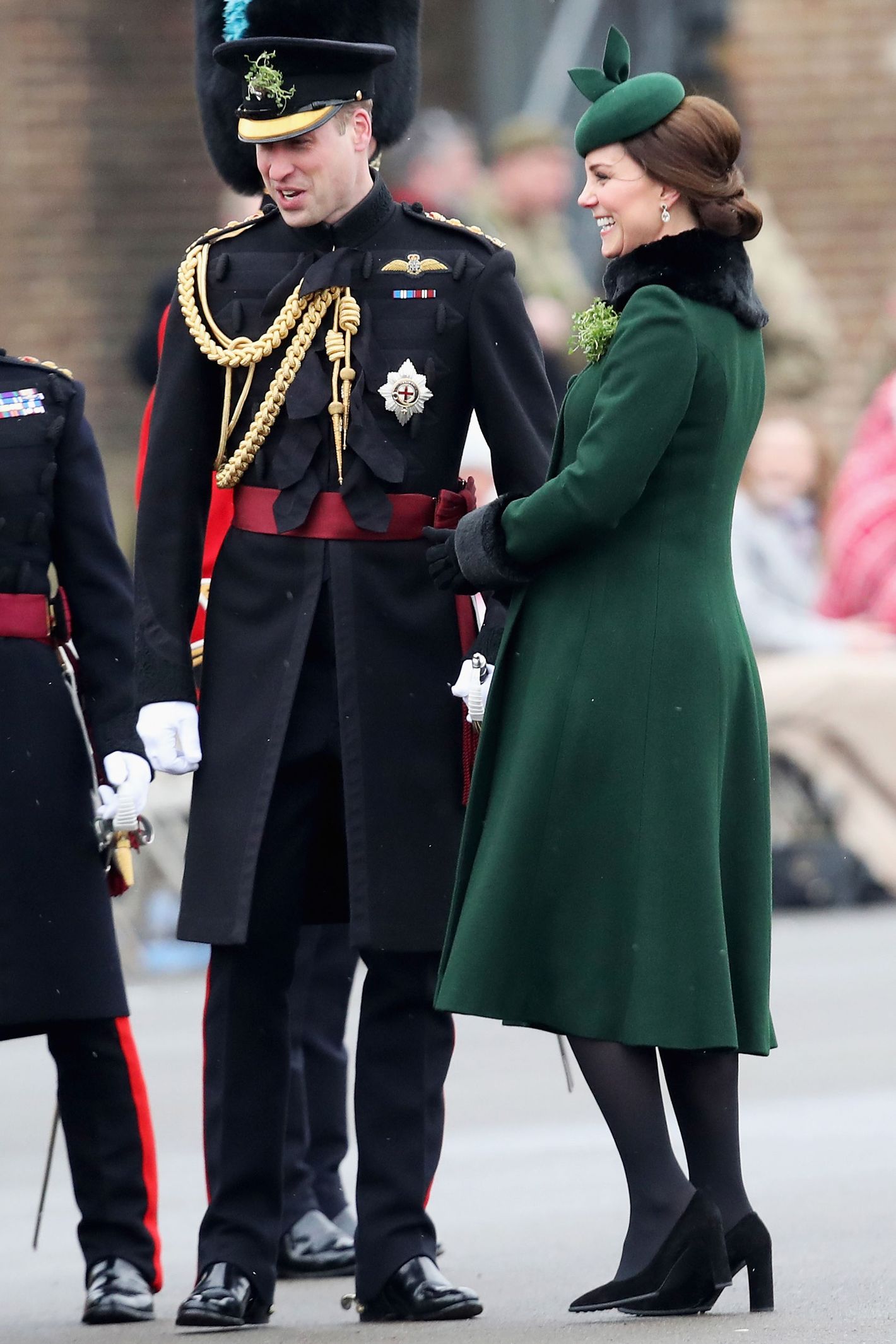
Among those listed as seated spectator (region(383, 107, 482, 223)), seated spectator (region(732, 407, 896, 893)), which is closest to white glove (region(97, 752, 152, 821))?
seated spectator (region(732, 407, 896, 893))

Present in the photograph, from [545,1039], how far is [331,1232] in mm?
2950

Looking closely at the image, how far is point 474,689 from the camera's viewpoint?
15.8 ft

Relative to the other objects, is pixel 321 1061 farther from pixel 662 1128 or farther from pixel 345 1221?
pixel 662 1128

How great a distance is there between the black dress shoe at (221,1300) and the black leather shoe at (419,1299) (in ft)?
0.63

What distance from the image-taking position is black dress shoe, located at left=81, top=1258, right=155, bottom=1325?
5.01 metres

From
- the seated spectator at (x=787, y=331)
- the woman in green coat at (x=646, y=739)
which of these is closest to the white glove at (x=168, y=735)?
the woman in green coat at (x=646, y=739)

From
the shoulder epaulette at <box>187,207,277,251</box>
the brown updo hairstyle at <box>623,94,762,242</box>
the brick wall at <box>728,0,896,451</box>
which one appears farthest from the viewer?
the brick wall at <box>728,0,896,451</box>

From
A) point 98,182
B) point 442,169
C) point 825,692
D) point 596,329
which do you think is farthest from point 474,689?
point 98,182

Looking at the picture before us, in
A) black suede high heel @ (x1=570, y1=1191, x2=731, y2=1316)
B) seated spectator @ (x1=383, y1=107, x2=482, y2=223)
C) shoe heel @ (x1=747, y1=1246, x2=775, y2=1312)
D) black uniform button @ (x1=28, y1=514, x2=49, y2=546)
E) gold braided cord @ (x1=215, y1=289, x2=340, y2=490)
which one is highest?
gold braided cord @ (x1=215, y1=289, x2=340, y2=490)

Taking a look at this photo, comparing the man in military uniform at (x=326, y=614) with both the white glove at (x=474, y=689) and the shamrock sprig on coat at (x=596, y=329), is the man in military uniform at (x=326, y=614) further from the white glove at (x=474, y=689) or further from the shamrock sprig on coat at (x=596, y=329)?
the shamrock sprig on coat at (x=596, y=329)

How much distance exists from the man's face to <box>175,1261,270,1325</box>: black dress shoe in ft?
5.51

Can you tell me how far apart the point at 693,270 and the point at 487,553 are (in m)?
0.53

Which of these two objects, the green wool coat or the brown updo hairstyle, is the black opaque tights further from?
the brown updo hairstyle

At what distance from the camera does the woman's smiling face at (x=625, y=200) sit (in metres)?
4.68
